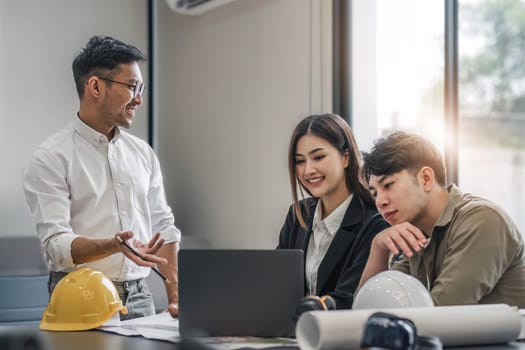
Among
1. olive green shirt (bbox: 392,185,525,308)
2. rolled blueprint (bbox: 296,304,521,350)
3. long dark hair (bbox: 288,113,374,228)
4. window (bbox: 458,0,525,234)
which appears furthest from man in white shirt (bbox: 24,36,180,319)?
window (bbox: 458,0,525,234)

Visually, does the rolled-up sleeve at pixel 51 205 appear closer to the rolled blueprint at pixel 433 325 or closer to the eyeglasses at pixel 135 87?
the eyeglasses at pixel 135 87

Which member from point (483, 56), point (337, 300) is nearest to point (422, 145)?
point (337, 300)

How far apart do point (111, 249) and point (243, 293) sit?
69 centimetres

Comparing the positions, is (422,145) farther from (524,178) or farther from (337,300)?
(524,178)

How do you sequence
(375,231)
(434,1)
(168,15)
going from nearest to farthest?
1. (375,231)
2. (434,1)
3. (168,15)

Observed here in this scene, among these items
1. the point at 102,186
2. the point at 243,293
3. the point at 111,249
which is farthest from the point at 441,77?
the point at 243,293

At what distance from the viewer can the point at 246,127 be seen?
454cm

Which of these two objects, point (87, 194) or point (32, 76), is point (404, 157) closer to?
point (87, 194)

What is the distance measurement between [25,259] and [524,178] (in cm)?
263

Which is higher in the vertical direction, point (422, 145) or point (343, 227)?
point (422, 145)

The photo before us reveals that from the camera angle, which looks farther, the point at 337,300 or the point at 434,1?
the point at 434,1

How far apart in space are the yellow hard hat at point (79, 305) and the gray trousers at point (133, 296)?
55 cm

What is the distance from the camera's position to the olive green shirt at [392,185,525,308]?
199 cm

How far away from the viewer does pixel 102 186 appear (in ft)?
9.45
